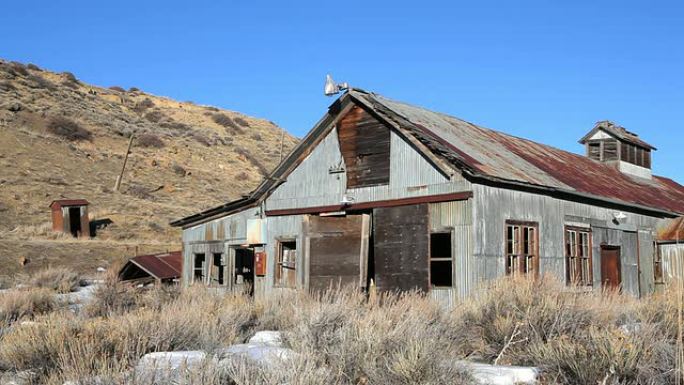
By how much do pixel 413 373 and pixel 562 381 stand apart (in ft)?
5.67

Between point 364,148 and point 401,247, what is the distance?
266 centimetres

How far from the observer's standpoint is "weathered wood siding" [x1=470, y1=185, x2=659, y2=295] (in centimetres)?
1394

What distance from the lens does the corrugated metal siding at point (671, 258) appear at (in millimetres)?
19734

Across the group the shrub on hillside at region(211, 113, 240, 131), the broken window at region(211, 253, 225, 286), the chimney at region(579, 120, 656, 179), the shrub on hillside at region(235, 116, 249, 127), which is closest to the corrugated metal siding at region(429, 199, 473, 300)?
the broken window at region(211, 253, 225, 286)

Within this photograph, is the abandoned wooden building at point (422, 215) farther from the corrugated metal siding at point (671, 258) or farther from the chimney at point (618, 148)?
the chimney at point (618, 148)

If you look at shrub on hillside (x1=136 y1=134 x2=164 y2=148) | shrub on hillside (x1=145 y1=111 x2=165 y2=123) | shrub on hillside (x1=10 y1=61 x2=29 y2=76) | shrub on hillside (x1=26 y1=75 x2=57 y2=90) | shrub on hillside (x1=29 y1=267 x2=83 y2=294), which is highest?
shrub on hillside (x1=10 y1=61 x2=29 y2=76)

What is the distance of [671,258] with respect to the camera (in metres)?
20.0

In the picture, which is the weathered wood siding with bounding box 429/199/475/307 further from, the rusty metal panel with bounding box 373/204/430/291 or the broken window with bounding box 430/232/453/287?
the broken window with bounding box 430/232/453/287

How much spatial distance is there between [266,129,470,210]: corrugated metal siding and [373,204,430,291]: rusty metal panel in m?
0.42

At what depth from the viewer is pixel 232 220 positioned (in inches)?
790

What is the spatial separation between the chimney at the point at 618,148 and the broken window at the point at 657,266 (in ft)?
19.4

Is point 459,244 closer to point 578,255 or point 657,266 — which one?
point 578,255

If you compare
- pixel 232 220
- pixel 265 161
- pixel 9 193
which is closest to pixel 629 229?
pixel 232 220

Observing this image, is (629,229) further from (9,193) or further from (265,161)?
(265,161)
